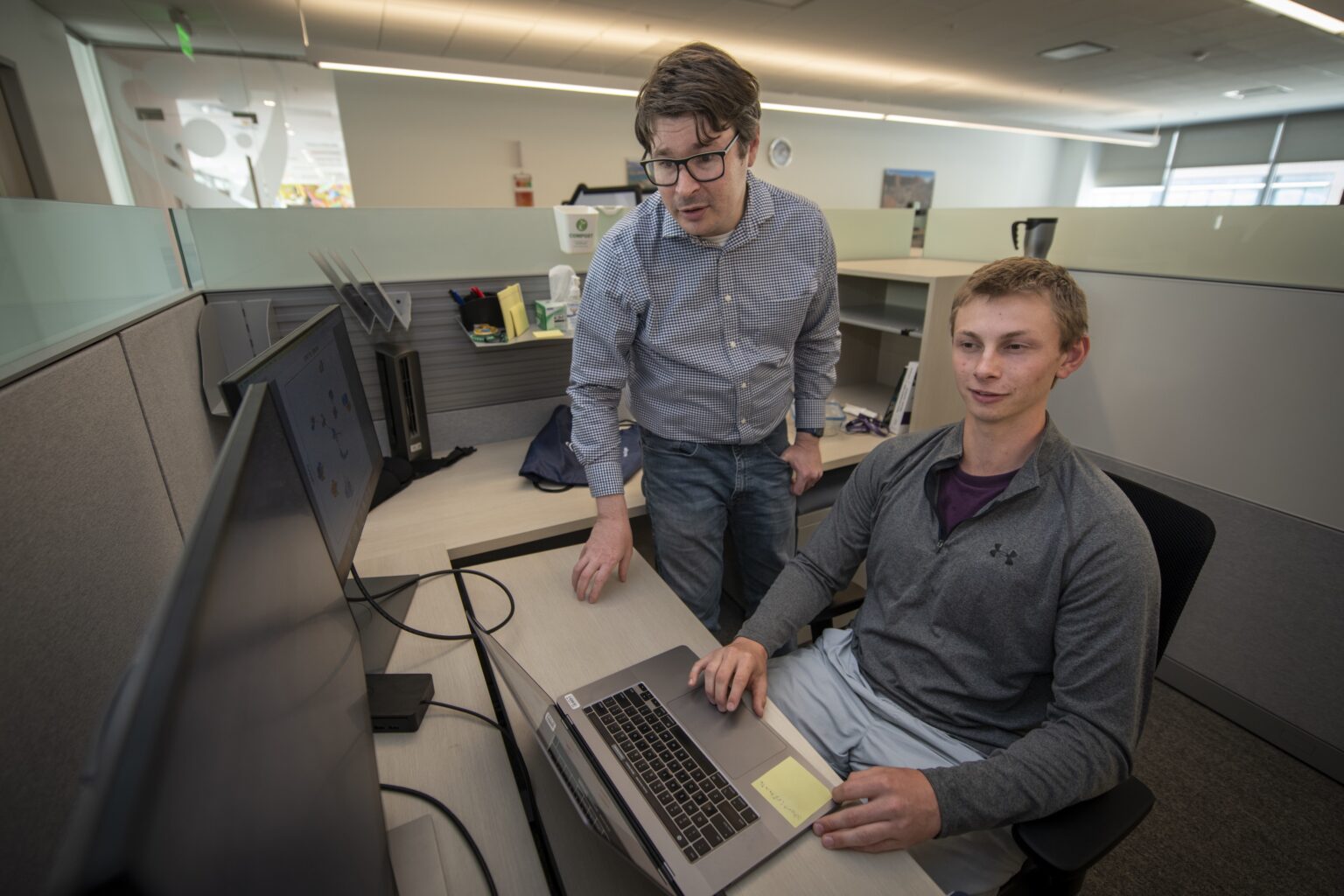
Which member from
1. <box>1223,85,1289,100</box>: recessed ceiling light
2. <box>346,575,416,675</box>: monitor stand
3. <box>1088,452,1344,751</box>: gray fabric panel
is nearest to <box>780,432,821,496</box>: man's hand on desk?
<box>346,575,416,675</box>: monitor stand

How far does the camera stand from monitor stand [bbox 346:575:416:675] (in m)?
0.95

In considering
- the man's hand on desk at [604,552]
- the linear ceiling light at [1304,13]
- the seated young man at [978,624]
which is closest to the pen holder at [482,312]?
the man's hand on desk at [604,552]

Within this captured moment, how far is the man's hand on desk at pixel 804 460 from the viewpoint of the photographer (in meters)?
1.43

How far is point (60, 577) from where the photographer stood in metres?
0.60

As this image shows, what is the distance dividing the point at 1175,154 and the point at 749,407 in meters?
11.9

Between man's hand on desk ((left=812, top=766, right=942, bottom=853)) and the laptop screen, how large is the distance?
216 millimetres

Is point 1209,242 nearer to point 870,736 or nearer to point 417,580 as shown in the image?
point 870,736

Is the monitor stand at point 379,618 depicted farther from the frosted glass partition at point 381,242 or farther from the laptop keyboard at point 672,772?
the frosted glass partition at point 381,242

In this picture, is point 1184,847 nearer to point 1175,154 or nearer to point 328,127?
point 328,127

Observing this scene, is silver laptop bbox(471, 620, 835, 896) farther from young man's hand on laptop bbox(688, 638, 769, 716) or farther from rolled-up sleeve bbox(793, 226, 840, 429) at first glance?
rolled-up sleeve bbox(793, 226, 840, 429)

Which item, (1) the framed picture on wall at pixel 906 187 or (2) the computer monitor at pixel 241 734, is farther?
(1) the framed picture on wall at pixel 906 187

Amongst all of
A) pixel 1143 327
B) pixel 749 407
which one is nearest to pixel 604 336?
pixel 749 407

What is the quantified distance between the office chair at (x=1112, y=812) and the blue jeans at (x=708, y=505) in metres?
0.68

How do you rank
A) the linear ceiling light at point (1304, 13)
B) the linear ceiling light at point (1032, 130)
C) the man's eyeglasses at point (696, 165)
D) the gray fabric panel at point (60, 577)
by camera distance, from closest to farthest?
the gray fabric panel at point (60, 577), the man's eyeglasses at point (696, 165), the linear ceiling light at point (1304, 13), the linear ceiling light at point (1032, 130)
